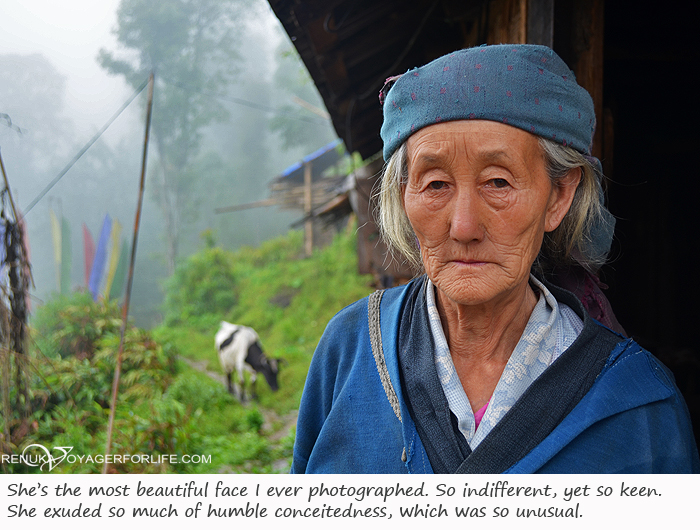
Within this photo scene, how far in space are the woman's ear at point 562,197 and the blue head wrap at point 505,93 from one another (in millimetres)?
76

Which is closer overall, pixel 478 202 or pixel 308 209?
pixel 478 202

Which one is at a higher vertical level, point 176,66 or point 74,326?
point 176,66

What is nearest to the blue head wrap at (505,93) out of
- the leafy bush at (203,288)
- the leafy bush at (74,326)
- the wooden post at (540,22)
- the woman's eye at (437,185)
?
the woman's eye at (437,185)

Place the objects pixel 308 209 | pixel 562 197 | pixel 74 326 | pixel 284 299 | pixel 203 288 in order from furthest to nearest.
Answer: pixel 308 209
pixel 203 288
pixel 284 299
pixel 74 326
pixel 562 197

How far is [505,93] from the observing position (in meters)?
0.94

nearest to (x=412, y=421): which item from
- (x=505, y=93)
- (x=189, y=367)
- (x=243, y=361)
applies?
(x=505, y=93)

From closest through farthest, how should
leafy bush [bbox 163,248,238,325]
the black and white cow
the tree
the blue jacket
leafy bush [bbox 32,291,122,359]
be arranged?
the blue jacket < the black and white cow < leafy bush [bbox 32,291,122,359] < the tree < leafy bush [bbox 163,248,238,325]

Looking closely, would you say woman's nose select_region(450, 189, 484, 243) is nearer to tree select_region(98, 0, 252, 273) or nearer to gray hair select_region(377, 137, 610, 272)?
gray hair select_region(377, 137, 610, 272)

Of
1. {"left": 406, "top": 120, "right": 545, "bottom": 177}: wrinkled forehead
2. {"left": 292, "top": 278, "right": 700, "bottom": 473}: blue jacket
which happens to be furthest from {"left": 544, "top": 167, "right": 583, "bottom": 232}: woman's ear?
{"left": 292, "top": 278, "right": 700, "bottom": 473}: blue jacket

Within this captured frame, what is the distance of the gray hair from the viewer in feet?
3.39

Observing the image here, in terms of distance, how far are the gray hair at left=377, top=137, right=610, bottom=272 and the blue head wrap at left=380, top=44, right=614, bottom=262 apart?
5 cm

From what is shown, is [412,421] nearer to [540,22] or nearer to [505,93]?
[505,93]
